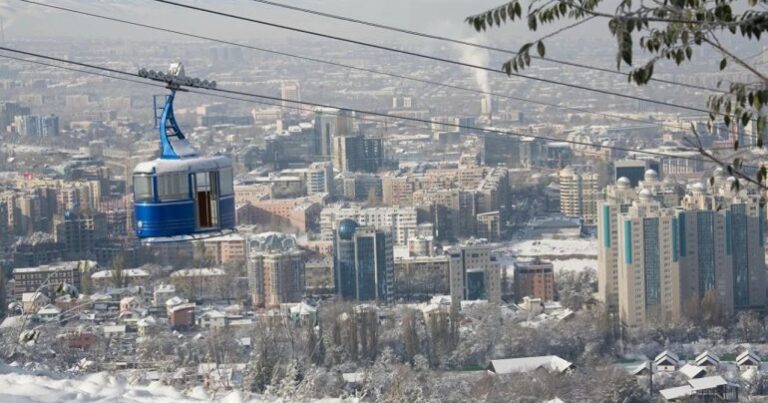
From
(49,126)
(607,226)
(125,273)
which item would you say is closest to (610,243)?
(607,226)

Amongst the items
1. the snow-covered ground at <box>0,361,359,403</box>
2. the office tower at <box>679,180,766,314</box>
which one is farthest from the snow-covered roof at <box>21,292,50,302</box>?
the office tower at <box>679,180,766,314</box>

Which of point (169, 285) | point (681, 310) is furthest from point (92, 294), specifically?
point (681, 310)

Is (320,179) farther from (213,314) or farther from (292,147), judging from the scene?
(213,314)

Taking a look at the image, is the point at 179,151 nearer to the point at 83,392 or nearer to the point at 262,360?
the point at 83,392

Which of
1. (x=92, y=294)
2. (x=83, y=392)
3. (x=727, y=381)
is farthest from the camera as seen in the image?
(x=92, y=294)

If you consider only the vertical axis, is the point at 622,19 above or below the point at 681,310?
above

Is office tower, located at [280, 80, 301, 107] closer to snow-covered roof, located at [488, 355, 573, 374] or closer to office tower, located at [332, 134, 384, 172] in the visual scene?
office tower, located at [332, 134, 384, 172]
